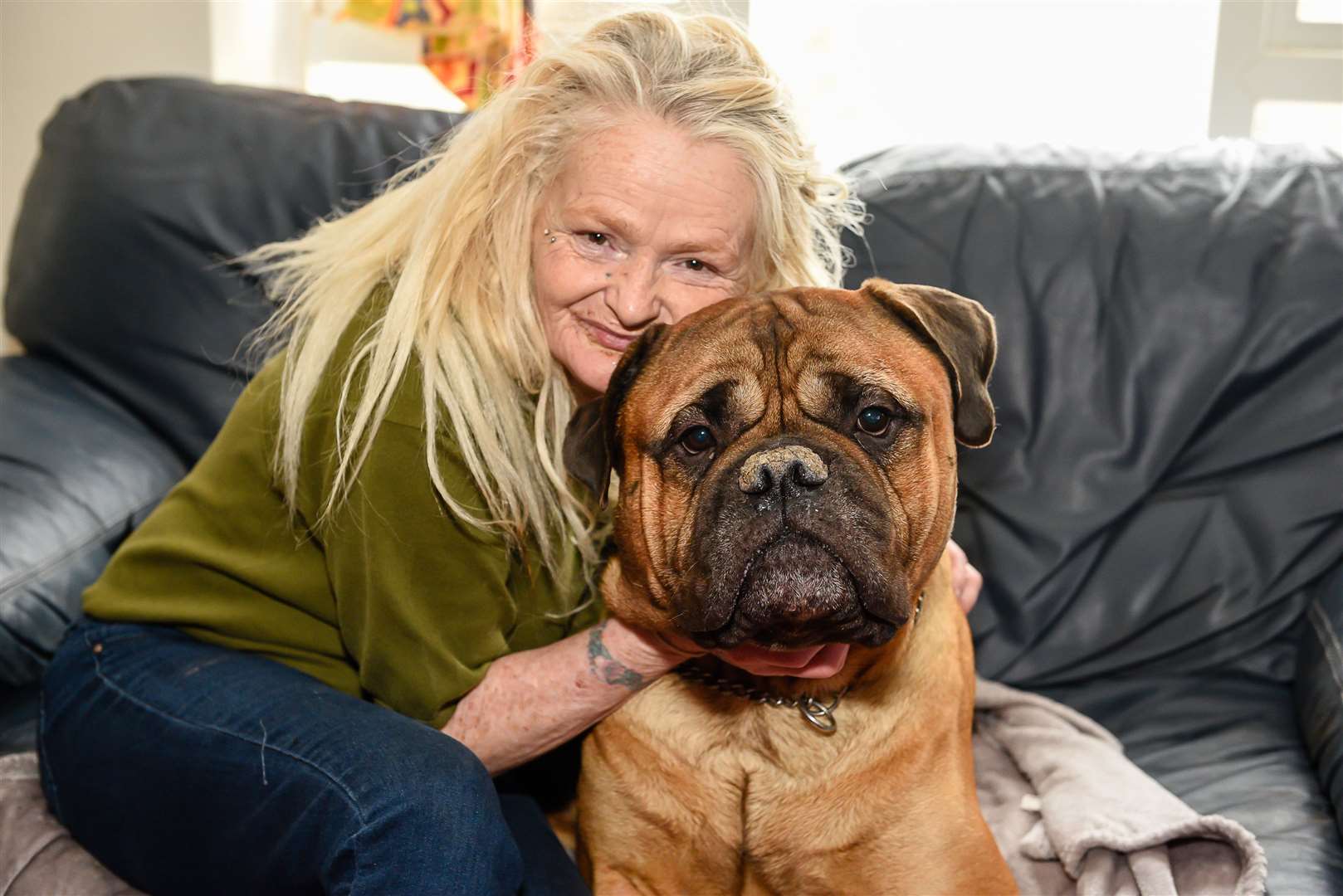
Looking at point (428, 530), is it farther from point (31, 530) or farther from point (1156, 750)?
point (1156, 750)

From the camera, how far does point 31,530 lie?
210 centimetres

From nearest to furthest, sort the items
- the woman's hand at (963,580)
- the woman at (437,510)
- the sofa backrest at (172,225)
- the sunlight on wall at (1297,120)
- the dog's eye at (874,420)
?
the dog's eye at (874,420)
the woman at (437,510)
the woman's hand at (963,580)
the sofa backrest at (172,225)
the sunlight on wall at (1297,120)

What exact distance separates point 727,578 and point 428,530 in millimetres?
443

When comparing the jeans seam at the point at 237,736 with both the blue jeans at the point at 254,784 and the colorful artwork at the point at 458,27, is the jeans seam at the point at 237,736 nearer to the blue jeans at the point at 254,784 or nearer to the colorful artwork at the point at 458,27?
the blue jeans at the point at 254,784

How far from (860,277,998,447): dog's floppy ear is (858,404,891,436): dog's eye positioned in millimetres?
126

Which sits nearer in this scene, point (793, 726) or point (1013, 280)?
point (793, 726)

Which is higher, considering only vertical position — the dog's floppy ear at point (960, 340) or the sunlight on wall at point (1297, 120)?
the sunlight on wall at point (1297, 120)

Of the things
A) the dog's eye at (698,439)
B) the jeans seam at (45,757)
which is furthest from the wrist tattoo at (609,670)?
the jeans seam at (45,757)

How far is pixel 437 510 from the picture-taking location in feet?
5.35

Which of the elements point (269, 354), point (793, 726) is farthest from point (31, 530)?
point (793, 726)

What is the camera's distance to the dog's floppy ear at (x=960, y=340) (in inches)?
61.4

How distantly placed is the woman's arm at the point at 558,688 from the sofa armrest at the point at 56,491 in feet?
2.66

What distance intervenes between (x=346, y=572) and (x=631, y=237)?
583mm

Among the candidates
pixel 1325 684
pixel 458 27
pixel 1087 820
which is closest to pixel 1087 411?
pixel 1325 684
